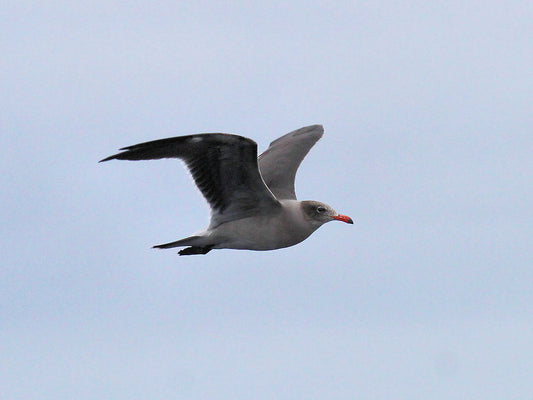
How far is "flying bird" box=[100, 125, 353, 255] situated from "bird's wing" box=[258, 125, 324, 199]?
3.51 ft

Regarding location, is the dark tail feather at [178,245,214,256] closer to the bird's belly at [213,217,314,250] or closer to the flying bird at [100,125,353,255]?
the flying bird at [100,125,353,255]

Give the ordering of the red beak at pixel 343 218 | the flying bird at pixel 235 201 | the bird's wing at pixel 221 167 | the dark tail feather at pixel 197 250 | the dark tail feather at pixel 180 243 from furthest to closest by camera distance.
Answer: the red beak at pixel 343 218 → the dark tail feather at pixel 197 250 → the dark tail feather at pixel 180 243 → the flying bird at pixel 235 201 → the bird's wing at pixel 221 167

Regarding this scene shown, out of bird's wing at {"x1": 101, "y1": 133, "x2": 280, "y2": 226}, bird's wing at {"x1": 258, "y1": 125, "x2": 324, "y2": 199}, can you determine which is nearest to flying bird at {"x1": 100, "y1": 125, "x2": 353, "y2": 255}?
bird's wing at {"x1": 101, "y1": 133, "x2": 280, "y2": 226}

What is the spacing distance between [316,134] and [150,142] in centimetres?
956

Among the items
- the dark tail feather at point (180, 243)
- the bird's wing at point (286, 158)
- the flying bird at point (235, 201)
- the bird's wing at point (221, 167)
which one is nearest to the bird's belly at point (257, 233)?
the flying bird at point (235, 201)

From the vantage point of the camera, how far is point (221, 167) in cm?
2122

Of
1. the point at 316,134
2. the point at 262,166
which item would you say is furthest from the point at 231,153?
the point at 316,134

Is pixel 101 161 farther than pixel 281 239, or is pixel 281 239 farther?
pixel 281 239

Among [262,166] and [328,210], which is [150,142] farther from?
[262,166]

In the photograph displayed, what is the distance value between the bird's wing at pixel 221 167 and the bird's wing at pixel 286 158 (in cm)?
276

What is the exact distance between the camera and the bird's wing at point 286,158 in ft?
83.5

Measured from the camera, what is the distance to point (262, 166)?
86.5ft

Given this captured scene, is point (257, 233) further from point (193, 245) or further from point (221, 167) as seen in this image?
point (221, 167)

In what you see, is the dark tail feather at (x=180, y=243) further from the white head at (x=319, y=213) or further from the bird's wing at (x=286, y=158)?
the bird's wing at (x=286, y=158)
